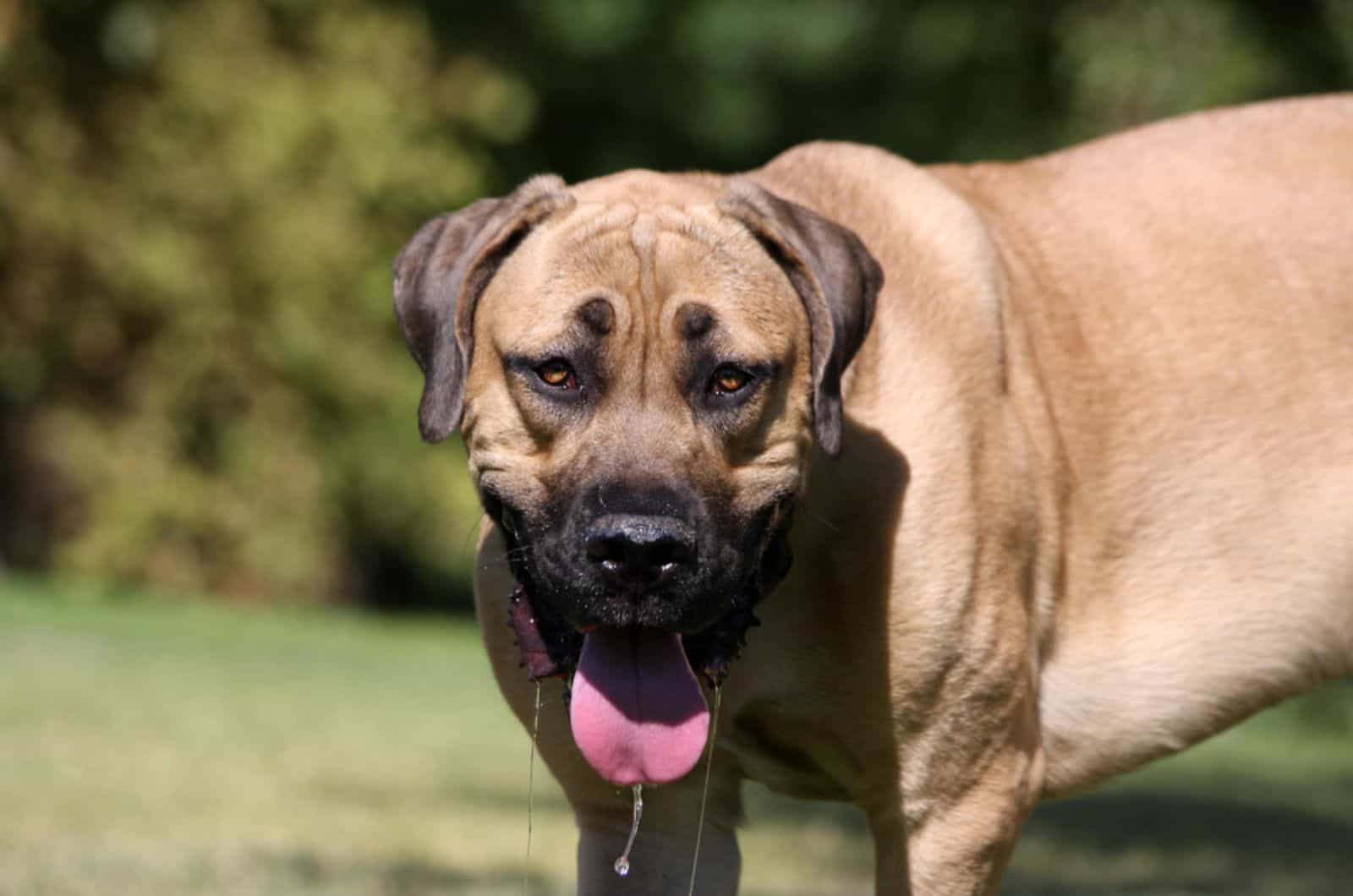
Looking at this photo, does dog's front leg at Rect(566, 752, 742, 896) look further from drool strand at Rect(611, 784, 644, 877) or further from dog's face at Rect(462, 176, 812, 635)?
dog's face at Rect(462, 176, 812, 635)

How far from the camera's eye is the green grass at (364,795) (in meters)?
7.32

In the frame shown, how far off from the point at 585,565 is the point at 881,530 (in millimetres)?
732

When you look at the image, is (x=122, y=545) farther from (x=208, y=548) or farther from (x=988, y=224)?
(x=988, y=224)

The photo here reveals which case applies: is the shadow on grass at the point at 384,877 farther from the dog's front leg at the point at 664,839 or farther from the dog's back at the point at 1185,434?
the dog's back at the point at 1185,434

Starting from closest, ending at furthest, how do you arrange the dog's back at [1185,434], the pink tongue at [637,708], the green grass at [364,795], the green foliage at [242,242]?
the pink tongue at [637,708]
the dog's back at [1185,434]
the green grass at [364,795]
the green foliage at [242,242]

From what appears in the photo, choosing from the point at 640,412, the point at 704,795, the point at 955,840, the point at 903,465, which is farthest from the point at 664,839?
the point at 640,412

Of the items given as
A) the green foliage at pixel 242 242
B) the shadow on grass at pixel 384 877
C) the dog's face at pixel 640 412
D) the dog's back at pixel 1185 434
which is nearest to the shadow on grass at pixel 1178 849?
the shadow on grass at pixel 384 877

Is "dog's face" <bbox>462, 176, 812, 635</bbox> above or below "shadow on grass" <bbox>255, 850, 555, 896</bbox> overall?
above

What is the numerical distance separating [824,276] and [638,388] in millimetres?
431

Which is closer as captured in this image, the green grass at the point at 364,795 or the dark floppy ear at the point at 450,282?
the dark floppy ear at the point at 450,282

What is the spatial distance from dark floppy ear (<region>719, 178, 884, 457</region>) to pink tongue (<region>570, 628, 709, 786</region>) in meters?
0.51

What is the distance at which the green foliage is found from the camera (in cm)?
2088

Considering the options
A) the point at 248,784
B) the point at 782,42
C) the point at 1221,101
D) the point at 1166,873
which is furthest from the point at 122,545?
the point at 1166,873

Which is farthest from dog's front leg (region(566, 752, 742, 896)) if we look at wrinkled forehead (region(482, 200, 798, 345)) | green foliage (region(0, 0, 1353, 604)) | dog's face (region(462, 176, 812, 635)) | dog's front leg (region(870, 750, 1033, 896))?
green foliage (region(0, 0, 1353, 604))
